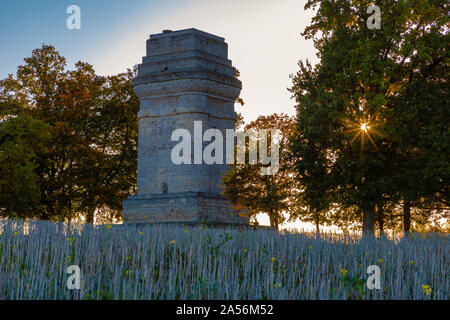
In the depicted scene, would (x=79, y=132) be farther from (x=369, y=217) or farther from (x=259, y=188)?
(x=369, y=217)

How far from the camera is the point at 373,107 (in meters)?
24.3

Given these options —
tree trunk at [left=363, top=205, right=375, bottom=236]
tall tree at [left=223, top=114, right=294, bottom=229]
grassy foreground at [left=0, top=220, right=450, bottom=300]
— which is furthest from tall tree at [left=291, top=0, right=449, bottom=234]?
grassy foreground at [left=0, top=220, right=450, bottom=300]

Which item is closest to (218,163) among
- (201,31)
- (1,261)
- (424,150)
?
(201,31)

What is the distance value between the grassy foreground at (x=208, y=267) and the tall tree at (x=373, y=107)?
32.1ft

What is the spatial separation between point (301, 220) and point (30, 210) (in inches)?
685

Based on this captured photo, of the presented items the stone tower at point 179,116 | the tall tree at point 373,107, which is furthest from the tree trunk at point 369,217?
the stone tower at point 179,116

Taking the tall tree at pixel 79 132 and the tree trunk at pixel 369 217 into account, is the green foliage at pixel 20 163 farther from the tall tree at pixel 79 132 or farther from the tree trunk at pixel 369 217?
the tree trunk at pixel 369 217

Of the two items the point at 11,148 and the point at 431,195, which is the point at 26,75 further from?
the point at 431,195

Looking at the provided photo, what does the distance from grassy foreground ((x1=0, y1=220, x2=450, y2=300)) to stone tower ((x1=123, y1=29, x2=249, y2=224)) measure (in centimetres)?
1185

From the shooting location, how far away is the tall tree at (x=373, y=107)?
24.4 meters

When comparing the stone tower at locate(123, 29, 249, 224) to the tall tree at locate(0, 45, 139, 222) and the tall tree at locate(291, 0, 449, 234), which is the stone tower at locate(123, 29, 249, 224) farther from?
the tall tree at locate(0, 45, 139, 222)

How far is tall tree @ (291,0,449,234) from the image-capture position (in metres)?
24.4

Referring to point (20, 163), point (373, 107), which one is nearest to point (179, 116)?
point (373, 107)

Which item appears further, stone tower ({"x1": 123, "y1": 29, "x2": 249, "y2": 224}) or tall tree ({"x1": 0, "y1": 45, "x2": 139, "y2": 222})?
tall tree ({"x1": 0, "y1": 45, "x2": 139, "y2": 222})
